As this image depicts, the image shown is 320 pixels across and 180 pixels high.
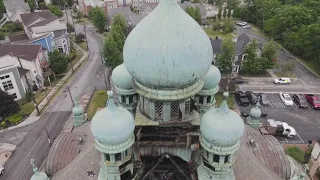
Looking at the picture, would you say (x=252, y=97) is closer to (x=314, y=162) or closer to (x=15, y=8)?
(x=314, y=162)

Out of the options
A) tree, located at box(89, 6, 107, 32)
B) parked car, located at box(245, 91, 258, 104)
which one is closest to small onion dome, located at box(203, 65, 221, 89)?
parked car, located at box(245, 91, 258, 104)

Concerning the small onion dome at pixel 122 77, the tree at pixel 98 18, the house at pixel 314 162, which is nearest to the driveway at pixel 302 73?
the house at pixel 314 162

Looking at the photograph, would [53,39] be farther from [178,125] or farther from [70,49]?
[178,125]

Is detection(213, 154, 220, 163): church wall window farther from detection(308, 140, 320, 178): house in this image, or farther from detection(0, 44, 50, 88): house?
detection(0, 44, 50, 88): house

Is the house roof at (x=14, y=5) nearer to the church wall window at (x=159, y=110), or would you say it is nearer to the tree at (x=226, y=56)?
the tree at (x=226, y=56)

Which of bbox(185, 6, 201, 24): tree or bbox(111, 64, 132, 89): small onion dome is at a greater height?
bbox(111, 64, 132, 89): small onion dome

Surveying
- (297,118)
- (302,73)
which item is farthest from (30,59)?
(302,73)
